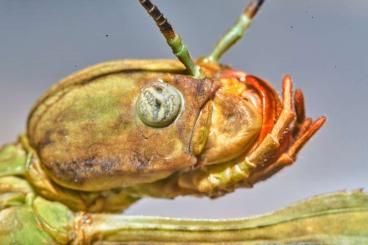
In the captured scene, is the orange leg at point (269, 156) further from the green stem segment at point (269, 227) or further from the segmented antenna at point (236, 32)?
the segmented antenna at point (236, 32)

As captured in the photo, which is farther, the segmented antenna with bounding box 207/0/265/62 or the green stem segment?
the segmented antenna with bounding box 207/0/265/62

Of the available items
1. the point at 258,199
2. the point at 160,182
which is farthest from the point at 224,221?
the point at 258,199

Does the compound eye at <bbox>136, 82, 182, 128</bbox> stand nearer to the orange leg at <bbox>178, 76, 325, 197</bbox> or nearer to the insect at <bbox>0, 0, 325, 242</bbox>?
the insect at <bbox>0, 0, 325, 242</bbox>

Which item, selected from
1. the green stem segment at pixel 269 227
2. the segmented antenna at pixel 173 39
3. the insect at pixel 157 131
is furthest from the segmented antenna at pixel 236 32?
the green stem segment at pixel 269 227

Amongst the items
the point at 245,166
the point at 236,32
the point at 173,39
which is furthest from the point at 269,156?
the point at 236,32

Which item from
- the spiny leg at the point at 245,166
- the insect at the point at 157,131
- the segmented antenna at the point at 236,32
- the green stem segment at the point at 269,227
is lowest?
the green stem segment at the point at 269,227

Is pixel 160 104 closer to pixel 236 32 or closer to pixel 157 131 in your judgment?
pixel 157 131

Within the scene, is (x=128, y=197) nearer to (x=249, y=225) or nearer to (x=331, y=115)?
(x=249, y=225)

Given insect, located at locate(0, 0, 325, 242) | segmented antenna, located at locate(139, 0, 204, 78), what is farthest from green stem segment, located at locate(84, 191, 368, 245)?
→ segmented antenna, located at locate(139, 0, 204, 78)

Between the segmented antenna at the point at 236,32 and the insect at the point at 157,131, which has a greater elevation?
the segmented antenna at the point at 236,32
